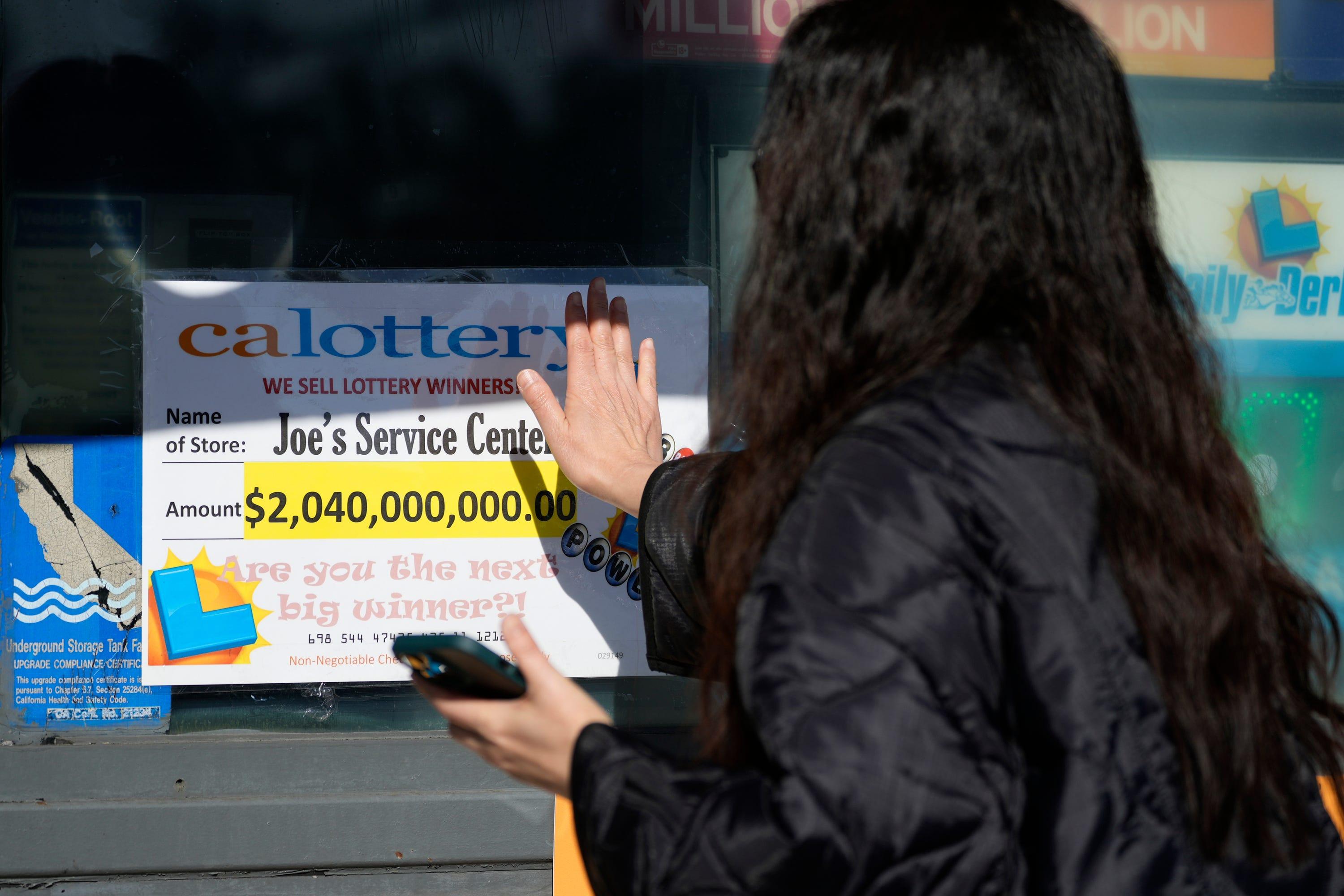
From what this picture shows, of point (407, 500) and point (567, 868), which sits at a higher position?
point (407, 500)

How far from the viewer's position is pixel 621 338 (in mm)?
2006

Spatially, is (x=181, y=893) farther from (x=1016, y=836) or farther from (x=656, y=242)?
(x=1016, y=836)

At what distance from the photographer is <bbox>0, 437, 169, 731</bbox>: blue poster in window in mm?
2113

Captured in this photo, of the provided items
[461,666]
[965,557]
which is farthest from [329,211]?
[965,557]

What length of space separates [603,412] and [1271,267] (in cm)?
171

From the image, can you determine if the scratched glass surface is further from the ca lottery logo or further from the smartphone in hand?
the smartphone in hand

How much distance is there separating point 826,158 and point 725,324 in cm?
130

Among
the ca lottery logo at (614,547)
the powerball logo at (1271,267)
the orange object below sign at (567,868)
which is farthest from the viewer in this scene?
the powerball logo at (1271,267)

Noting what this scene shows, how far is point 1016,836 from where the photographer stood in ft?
2.88

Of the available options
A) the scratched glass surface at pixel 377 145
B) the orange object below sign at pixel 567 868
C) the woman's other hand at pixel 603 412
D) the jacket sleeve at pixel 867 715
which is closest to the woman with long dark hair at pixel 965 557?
the jacket sleeve at pixel 867 715

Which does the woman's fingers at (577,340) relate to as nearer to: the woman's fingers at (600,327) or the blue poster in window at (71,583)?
the woman's fingers at (600,327)

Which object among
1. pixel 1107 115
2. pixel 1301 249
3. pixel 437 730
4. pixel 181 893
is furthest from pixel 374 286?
pixel 1301 249

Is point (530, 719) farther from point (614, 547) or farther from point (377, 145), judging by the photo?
point (377, 145)

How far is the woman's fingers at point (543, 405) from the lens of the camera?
190 cm
